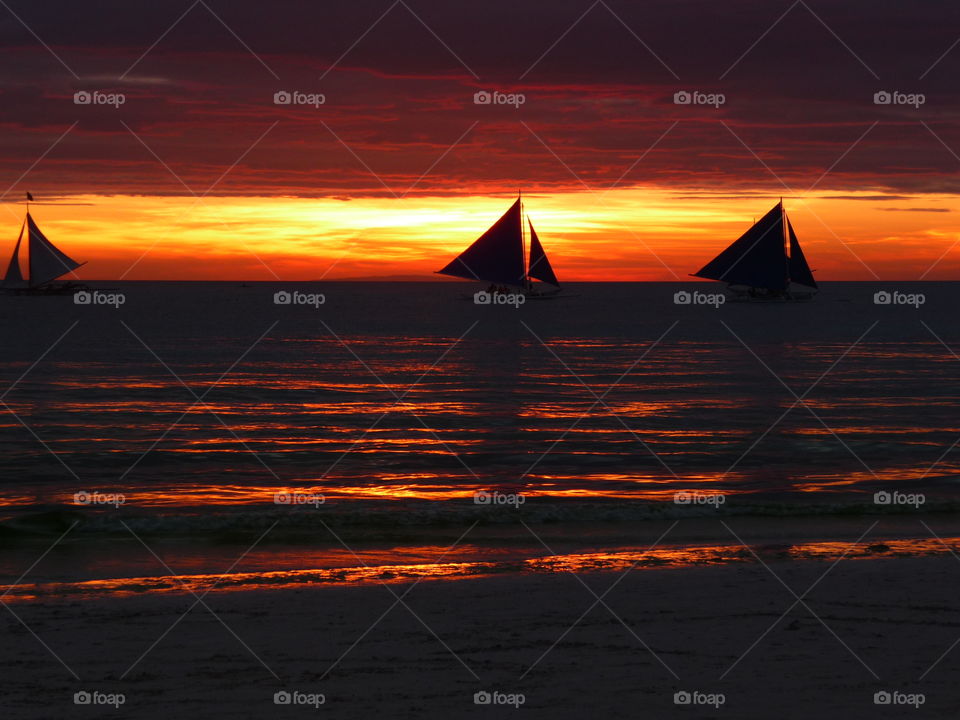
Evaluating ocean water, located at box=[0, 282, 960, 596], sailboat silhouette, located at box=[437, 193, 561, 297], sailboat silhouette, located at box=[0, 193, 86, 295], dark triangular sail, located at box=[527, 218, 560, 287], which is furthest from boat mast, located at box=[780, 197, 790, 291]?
sailboat silhouette, located at box=[0, 193, 86, 295]

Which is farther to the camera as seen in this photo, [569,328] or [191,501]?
[569,328]

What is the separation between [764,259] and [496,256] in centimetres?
2725

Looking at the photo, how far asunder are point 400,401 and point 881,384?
57.6 ft

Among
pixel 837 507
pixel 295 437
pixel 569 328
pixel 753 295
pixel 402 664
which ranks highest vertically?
pixel 753 295

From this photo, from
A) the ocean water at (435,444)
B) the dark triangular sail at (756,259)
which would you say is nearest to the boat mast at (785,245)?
the dark triangular sail at (756,259)

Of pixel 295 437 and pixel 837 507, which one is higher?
Result: pixel 295 437

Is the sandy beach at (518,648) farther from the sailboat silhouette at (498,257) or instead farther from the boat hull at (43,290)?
the boat hull at (43,290)

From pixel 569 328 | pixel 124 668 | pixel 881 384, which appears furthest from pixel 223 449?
pixel 569 328

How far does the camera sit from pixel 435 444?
2459 centimetres

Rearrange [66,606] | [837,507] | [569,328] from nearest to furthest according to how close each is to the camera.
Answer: [66,606], [837,507], [569,328]

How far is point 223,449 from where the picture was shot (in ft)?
77.1

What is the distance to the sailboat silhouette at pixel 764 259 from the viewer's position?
103250 millimetres

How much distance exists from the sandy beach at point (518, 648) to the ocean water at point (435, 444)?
2.25 metres

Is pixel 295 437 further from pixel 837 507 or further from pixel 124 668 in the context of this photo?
pixel 124 668
